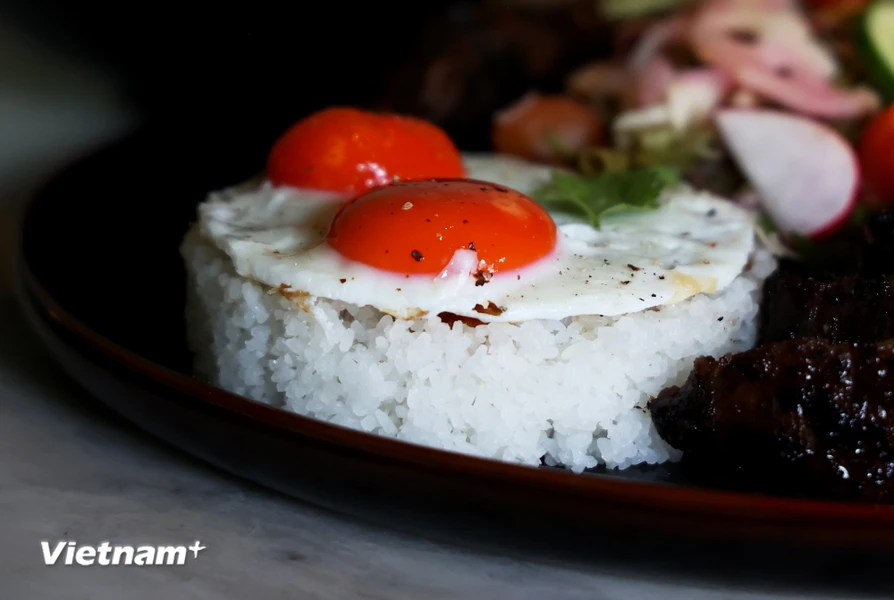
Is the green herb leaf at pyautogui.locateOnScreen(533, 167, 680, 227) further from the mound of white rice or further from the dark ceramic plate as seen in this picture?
the dark ceramic plate

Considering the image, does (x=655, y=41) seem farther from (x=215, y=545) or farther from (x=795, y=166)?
(x=215, y=545)

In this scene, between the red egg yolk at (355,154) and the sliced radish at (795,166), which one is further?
the sliced radish at (795,166)

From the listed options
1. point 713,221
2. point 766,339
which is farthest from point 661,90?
point 766,339

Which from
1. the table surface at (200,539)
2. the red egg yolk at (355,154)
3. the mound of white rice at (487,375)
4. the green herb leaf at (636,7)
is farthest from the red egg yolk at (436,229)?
the green herb leaf at (636,7)

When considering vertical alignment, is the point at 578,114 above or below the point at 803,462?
above

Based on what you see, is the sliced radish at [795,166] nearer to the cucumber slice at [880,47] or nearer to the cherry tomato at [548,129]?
the cucumber slice at [880,47]

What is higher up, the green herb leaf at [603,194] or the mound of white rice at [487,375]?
the green herb leaf at [603,194]

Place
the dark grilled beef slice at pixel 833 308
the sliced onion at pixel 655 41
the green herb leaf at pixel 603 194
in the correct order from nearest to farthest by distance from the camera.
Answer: the dark grilled beef slice at pixel 833 308 < the green herb leaf at pixel 603 194 < the sliced onion at pixel 655 41

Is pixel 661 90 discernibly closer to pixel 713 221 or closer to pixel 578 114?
pixel 578 114

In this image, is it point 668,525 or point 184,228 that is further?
point 184,228
